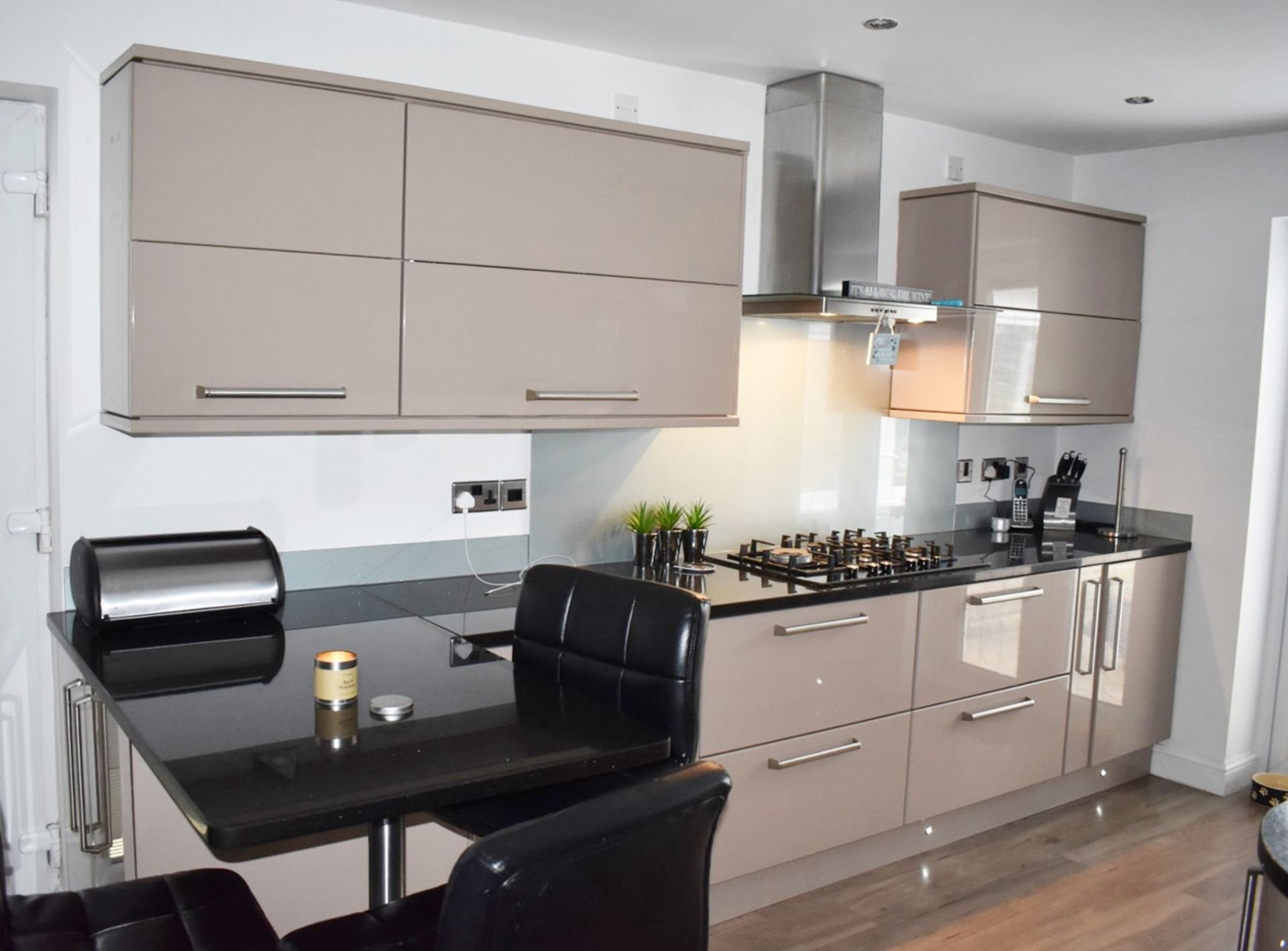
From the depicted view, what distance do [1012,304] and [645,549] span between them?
1650mm

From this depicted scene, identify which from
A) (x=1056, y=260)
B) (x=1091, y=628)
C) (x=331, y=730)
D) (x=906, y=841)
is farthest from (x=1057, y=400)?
(x=331, y=730)

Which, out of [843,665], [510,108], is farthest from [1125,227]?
[510,108]

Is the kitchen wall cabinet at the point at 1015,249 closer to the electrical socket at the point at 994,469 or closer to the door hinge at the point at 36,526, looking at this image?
the electrical socket at the point at 994,469

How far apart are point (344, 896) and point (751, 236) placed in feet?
7.46

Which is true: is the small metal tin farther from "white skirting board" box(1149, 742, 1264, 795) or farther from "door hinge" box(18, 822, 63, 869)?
"white skirting board" box(1149, 742, 1264, 795)

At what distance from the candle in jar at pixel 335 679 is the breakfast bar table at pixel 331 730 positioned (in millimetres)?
24

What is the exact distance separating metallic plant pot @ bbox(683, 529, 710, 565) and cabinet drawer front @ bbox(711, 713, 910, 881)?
2.05 ft

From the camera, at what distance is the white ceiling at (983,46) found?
2.76 metres

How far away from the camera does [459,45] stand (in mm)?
2947

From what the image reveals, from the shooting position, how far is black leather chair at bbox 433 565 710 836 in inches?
78.0

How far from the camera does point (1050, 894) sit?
3324mm

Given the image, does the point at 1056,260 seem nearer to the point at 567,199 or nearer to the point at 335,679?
the point at 567,199

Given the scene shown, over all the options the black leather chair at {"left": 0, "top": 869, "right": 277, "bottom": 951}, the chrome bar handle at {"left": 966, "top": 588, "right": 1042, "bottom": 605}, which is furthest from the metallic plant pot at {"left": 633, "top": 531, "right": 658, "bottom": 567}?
the black leather chair at {"left": 0, "top": 869, "right": 277, "bottom": 951}

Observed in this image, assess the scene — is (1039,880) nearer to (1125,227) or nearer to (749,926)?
(749,926)
